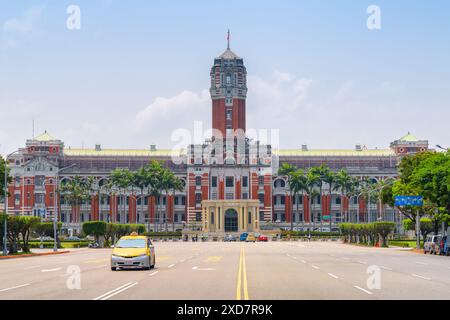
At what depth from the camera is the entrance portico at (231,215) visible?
16062 cm

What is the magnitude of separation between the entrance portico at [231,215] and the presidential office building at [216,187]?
8.0 inches

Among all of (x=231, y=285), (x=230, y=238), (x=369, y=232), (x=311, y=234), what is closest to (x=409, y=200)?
(x=369, y=232)

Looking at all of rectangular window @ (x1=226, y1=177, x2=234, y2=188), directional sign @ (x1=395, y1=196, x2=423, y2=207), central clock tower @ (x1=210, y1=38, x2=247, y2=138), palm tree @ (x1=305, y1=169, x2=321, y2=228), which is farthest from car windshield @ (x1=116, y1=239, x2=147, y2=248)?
rectangular window @ (x1=226, y1=177, x2=234, y2=188)

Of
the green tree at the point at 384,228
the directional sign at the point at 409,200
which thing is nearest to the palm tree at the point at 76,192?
the green tree at the point at 384,228

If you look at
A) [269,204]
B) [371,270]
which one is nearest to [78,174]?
[269,204]

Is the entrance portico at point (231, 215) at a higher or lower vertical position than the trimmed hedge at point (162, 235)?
higher

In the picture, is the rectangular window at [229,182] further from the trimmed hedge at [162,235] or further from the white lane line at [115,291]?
the white lane line at [115,291]

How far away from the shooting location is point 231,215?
535 ft

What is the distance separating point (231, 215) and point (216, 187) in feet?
30.7

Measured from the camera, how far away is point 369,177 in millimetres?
178750

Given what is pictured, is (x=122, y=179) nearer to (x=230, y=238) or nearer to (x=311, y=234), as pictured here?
(x=230, y=238)

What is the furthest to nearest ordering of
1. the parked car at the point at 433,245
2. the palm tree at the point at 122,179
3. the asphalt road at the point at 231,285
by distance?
the palm tree at the point at 122,179 → the parked car at the point at 433,245 → the asphalt road at the point at 231,285

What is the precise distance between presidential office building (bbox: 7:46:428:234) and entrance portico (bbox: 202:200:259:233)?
0.20m

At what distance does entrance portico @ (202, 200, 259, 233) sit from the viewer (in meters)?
161
